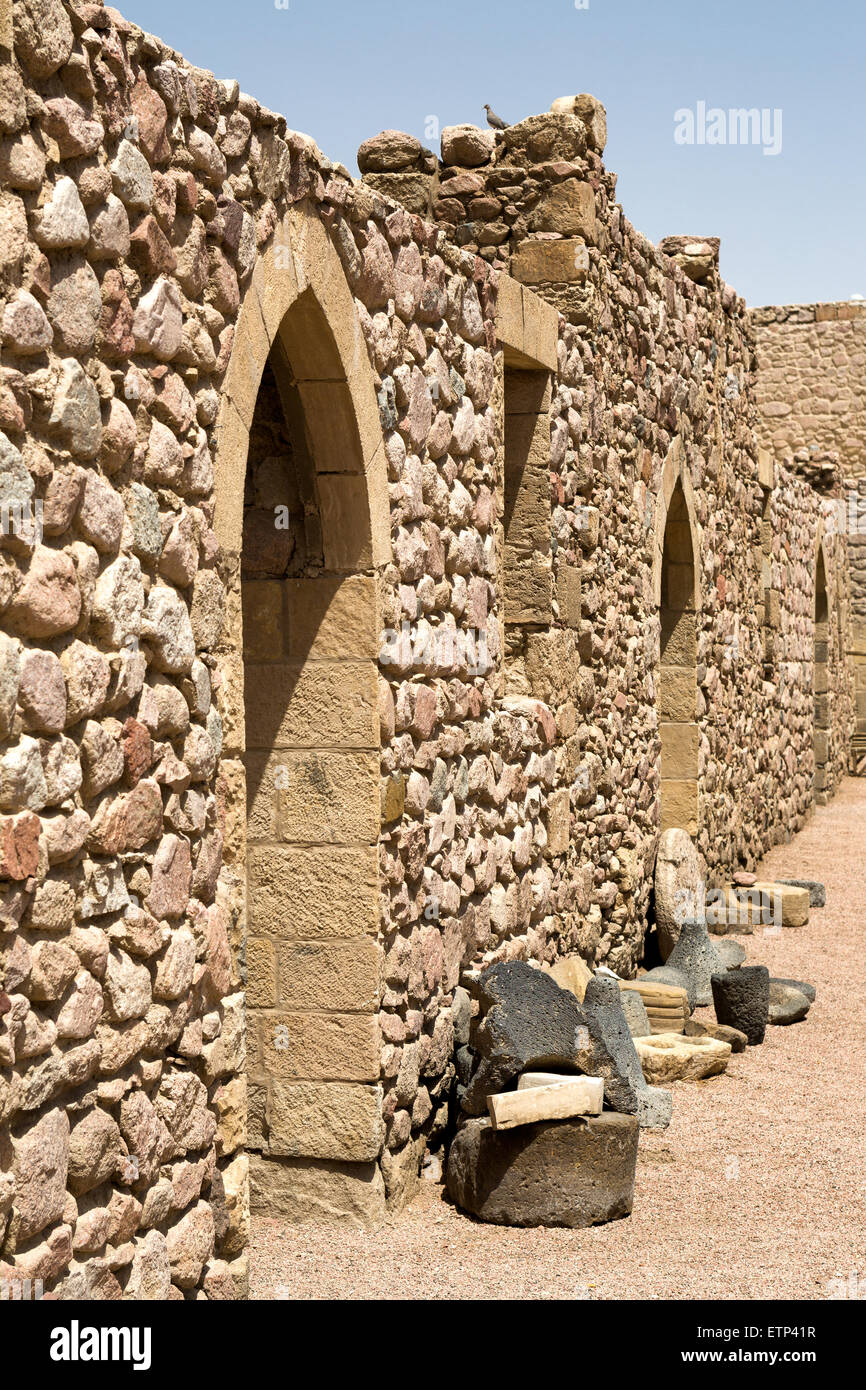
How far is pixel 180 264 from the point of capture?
331 cm

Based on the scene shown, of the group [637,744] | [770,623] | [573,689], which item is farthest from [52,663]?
[770,623]

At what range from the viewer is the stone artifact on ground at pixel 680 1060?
6168 mm

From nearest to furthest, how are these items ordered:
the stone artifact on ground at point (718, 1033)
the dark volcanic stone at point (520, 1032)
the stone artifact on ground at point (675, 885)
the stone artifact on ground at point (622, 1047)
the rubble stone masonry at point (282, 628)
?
the rubble stone masonry at point (282, 628), the dark volcanic stone at point (520, 1032), the stone artifact on ground at point (622, 1047), the stone artifact on ground at point (718, 1033), the stone artifact on ground at point (675, 885)

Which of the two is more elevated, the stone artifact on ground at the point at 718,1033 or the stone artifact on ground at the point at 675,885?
the stone artifact on ground at the point at 675,885

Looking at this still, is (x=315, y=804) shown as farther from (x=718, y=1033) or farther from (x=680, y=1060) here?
(x=718, y=1033)

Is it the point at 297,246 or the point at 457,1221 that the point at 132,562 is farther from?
the point at 457,1221

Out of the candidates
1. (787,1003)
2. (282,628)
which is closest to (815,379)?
(787,1003)

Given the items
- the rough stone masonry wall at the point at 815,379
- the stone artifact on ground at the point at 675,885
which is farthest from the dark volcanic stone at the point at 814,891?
the rough stone masonry wall at the point at 815,379

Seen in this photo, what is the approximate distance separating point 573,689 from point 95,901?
13.6 ft

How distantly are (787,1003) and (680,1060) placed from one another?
134 centimetres

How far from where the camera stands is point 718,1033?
22.3 ft

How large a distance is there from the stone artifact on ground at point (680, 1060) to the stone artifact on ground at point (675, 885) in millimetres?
1723

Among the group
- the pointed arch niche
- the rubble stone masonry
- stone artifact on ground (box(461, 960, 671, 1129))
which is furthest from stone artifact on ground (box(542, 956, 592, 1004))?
the pointed arch niche

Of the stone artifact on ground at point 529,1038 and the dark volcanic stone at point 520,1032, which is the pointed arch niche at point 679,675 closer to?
the stone artifact on ground at point 529,1038
